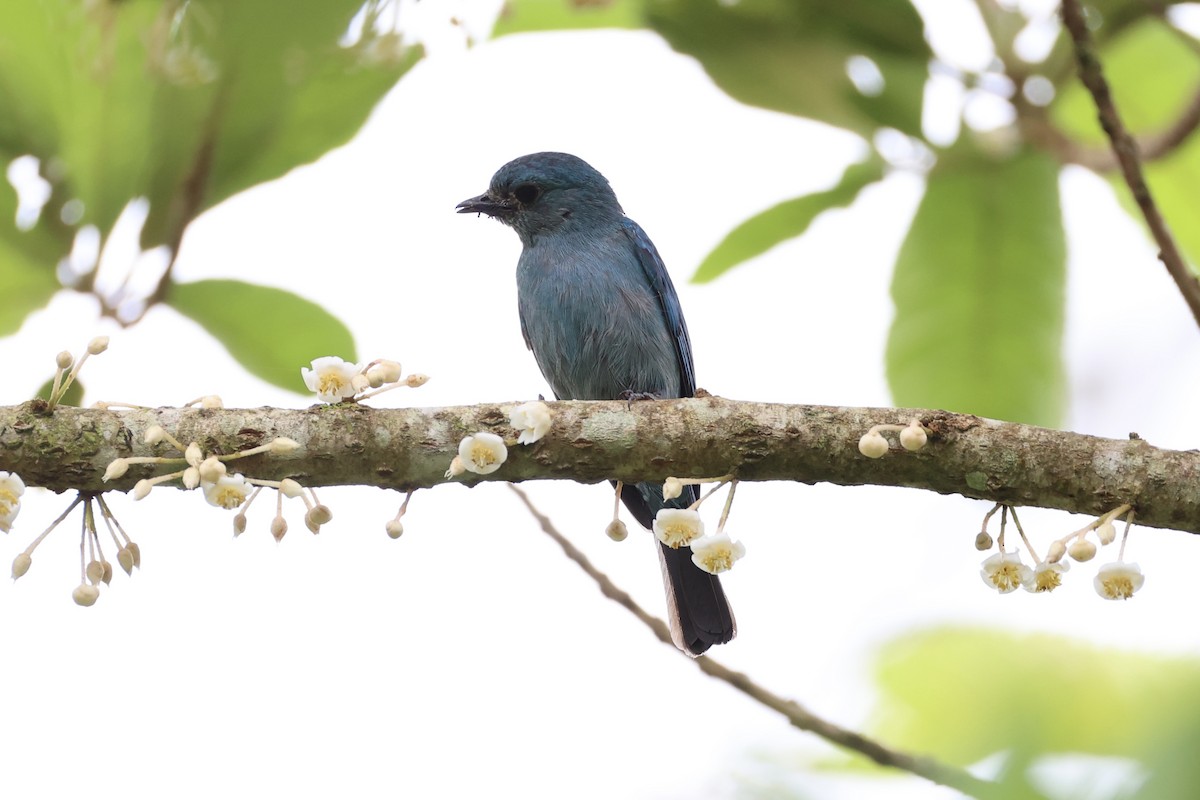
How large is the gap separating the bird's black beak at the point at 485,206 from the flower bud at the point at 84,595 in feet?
11.9

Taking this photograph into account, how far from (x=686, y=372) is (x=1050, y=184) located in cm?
223

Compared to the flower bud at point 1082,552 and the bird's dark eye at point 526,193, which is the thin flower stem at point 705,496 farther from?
the bird's dark eye at point 526,193

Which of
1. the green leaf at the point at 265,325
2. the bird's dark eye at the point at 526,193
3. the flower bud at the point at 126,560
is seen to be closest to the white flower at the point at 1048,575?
the green leaf at the point at 265,325

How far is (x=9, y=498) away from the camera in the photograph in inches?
100

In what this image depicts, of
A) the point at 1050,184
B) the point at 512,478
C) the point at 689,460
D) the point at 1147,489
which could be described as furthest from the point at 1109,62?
the point at 512,478

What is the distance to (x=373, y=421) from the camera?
2.96m

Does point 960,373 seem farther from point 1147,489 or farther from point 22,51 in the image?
point 22,51

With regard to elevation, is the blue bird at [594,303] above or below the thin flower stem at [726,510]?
above

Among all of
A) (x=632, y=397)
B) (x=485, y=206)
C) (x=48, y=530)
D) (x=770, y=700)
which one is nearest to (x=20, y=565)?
(x=48, y=530)

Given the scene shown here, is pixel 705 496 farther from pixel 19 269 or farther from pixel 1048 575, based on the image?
pixel 19 269

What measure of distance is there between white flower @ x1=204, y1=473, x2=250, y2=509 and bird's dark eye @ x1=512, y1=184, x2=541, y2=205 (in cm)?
354

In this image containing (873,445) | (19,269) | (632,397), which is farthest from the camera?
(632,397)

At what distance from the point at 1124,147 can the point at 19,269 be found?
106 inches

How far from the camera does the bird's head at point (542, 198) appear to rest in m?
5.85
